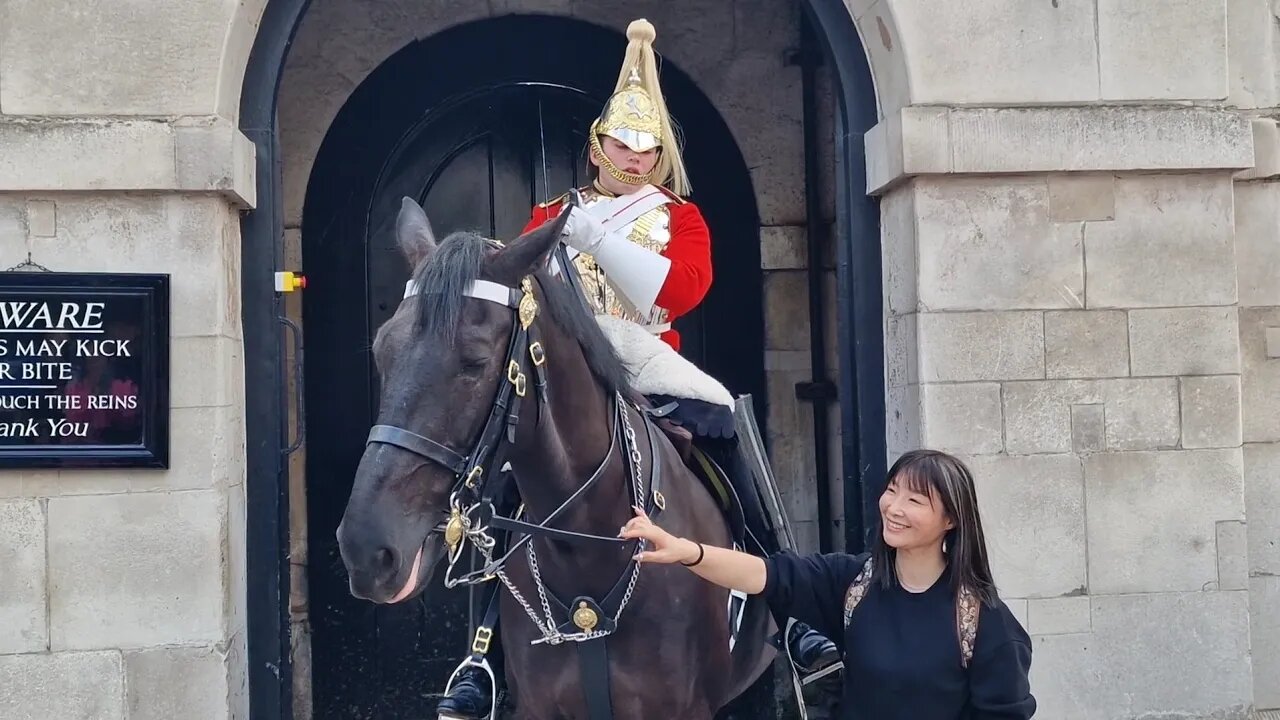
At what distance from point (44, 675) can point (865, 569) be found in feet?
8.49

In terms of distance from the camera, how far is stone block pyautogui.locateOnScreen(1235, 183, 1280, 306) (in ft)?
→ 13.9

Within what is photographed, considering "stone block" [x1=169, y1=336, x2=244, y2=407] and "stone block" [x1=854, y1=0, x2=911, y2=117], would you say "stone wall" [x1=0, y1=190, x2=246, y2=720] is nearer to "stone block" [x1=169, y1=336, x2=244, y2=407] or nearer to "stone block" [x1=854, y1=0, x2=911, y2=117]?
"stone block" [x1=169, y1=336, x2=244, y2=407]

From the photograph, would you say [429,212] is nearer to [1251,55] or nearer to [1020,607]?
[1020,607]

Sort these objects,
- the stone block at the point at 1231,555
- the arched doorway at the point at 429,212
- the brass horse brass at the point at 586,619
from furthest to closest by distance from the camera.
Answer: the arched doorway at the point at 429,212
the stone block at the point at 1231,555
the brass horse brass at the point at 586,619

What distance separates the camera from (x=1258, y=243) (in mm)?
4250

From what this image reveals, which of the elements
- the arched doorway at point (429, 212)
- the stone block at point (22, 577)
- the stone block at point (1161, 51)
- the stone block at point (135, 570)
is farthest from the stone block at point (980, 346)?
the stone block at point (22, 577)

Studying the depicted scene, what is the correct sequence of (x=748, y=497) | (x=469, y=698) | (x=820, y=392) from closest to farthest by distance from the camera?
(x=469, y=698) → (x=748, y=497) → (x=820, y=392)

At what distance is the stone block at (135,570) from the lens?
141 inches

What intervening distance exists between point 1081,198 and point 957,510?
2014 millimetres

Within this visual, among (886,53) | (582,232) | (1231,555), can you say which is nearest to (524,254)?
(582,232)

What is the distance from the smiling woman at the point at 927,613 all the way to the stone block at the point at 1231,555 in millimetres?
1954

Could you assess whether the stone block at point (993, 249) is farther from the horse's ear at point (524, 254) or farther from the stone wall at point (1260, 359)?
the horse's ear at point (524, 254)

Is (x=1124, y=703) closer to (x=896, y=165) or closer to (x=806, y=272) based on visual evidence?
(x=896, y=165)

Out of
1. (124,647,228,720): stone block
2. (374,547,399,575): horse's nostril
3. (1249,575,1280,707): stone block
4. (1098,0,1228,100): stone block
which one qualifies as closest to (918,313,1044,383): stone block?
(1098,0,1228,100): stone block
